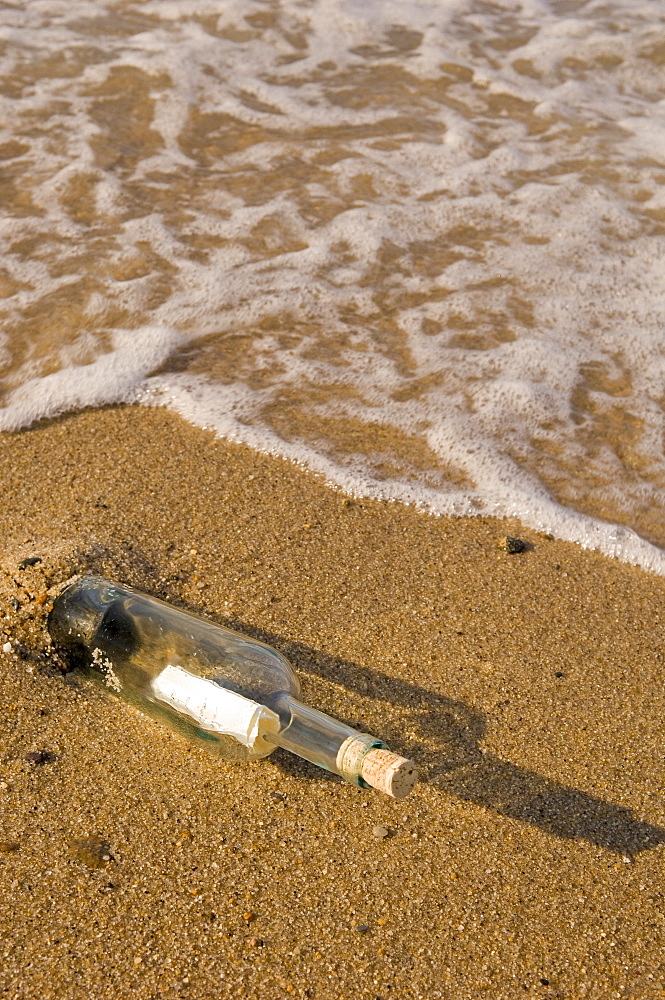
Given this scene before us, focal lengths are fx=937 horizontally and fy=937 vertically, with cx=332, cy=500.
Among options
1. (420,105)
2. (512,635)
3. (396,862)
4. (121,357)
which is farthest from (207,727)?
(420,105)

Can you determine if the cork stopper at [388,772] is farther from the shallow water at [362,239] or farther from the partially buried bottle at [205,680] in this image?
the shallow water at [362,239]

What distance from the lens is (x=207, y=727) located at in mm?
1633

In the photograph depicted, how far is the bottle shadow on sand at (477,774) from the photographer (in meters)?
1.69

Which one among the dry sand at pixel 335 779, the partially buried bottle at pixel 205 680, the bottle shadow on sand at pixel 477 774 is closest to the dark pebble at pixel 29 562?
the dry sand at pixel 335 779

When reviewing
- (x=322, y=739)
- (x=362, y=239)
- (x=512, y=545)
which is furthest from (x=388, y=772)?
(x=362, y=239)

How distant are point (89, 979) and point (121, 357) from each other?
77.9 inches

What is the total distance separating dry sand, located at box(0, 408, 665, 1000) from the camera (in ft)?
4.74

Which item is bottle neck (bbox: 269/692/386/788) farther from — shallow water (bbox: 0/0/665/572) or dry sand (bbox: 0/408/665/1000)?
shallow water (bbox: 0/0/665/572)

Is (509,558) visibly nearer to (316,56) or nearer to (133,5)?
(316,56)

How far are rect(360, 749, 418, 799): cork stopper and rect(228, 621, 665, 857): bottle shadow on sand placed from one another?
35cm

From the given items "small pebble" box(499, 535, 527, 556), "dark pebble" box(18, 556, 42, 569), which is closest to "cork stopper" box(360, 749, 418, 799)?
"dark pebble" box(18, 556, 42, 569)

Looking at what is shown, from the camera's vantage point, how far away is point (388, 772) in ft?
4.52

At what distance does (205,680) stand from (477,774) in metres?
0.56

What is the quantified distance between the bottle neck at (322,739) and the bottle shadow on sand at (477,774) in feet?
0.68
